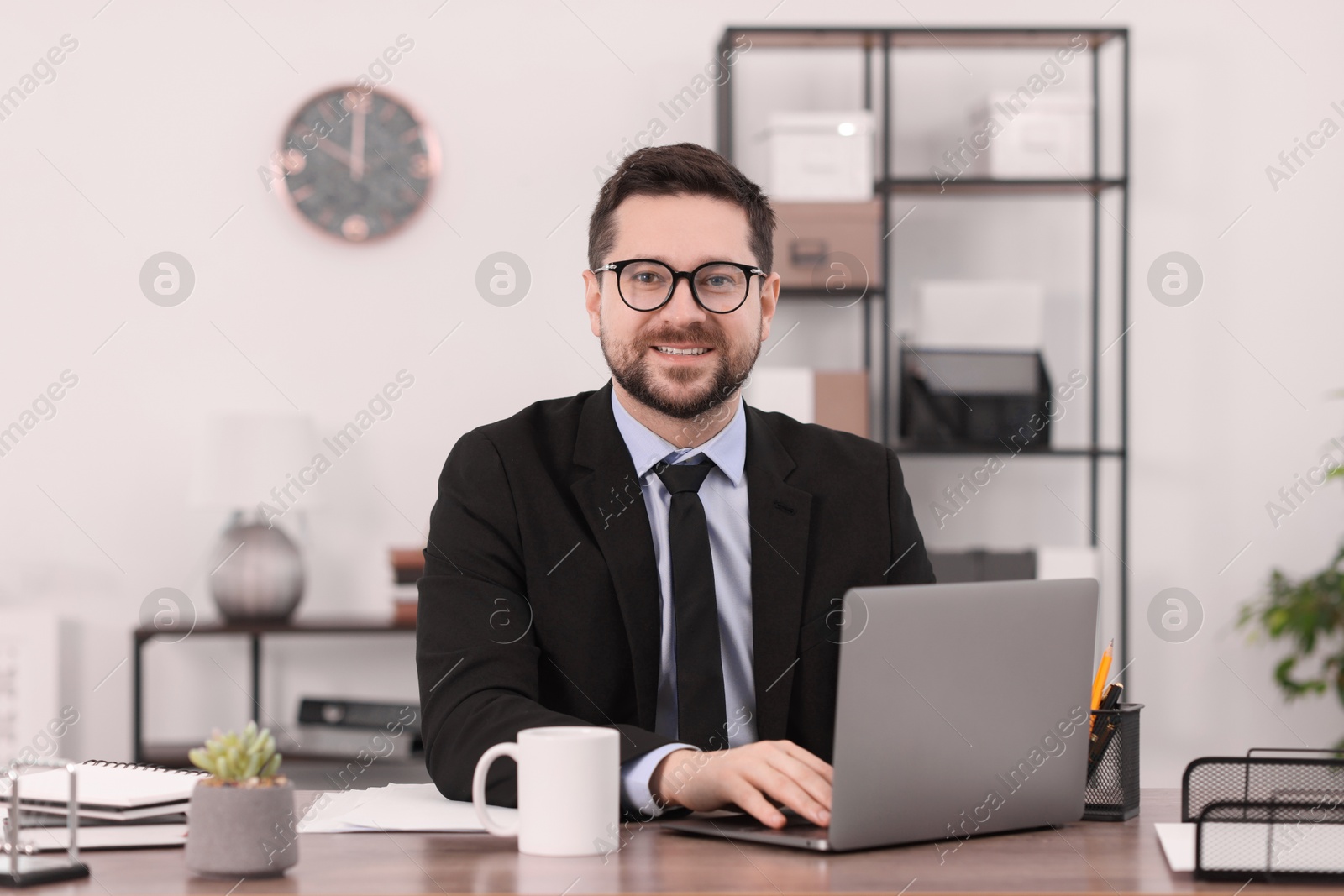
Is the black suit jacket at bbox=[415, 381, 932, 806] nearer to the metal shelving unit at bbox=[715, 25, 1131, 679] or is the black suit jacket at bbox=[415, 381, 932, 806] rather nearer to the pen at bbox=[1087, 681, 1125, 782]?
the pen at bbox=[1087, 681, 1125, 782]

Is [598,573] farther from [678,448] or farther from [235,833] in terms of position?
[235,833]

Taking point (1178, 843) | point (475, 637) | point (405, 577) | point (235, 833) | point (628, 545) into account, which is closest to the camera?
point (235, 833)

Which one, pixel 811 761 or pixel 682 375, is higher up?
pixel 682 375

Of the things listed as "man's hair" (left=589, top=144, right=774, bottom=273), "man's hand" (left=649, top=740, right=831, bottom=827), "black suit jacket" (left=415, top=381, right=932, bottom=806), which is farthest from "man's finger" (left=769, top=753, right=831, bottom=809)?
"man's hair" (left=589, top=144, right=774, bottom=273)

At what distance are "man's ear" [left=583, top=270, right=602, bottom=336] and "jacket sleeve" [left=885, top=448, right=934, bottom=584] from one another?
1.40 ft

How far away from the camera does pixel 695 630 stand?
1505 mm

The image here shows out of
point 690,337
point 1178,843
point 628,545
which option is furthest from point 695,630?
point 1178,843

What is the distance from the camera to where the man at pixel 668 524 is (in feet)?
4.94

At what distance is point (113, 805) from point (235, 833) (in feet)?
0.73

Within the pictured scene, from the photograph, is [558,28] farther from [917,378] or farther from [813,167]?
[917,378]

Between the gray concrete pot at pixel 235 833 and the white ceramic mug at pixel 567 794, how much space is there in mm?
184

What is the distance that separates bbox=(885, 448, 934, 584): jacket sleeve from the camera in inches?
65.8

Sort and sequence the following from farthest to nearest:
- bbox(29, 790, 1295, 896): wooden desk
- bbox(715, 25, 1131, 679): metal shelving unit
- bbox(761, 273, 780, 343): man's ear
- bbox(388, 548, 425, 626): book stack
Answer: bbox(715, 25, 1131, 679): metal shelving unit → bbox(388, 548, 425, 626): book stack → bbox(761, 273, 780, 343): man's ear → bbox(29, 790, 1295, 896): wooden desk

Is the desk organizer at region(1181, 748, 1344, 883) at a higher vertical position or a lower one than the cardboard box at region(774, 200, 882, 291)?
lower
